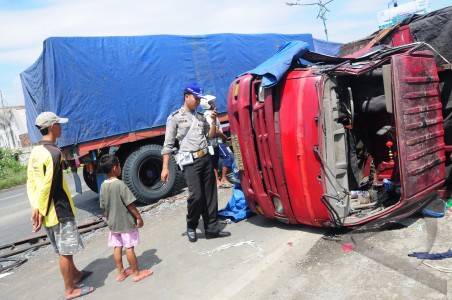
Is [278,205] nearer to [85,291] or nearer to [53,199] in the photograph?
[85,291]

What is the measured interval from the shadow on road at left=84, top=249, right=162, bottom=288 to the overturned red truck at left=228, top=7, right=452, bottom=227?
1.28 meters

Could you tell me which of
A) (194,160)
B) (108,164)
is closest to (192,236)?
(194,160)

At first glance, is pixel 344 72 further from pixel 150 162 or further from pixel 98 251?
pixel 150 162

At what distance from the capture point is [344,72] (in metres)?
4.08

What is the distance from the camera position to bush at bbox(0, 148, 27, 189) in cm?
1638

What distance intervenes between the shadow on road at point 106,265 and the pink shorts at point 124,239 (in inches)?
18.1

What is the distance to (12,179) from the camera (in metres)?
16.6

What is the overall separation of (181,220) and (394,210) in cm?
293

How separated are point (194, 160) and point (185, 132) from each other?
335mm

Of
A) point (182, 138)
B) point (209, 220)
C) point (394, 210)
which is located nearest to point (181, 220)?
point (209, 220)

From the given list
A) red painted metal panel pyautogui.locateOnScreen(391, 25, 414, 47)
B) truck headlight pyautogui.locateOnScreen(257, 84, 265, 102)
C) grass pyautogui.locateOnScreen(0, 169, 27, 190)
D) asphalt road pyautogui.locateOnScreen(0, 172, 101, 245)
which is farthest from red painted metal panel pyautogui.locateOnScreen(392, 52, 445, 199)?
grass pyautogui.locateOnScreen(0, 169, 27, 190)

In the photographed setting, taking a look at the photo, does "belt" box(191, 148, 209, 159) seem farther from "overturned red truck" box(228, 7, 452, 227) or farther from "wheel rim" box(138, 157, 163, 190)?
"wheel rim" box(138, 157, 163, 190)

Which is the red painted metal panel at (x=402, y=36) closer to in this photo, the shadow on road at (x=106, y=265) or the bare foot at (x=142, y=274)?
the shadow on road at (x=106, y=265)

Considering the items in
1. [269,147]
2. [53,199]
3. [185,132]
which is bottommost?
[53,199]
